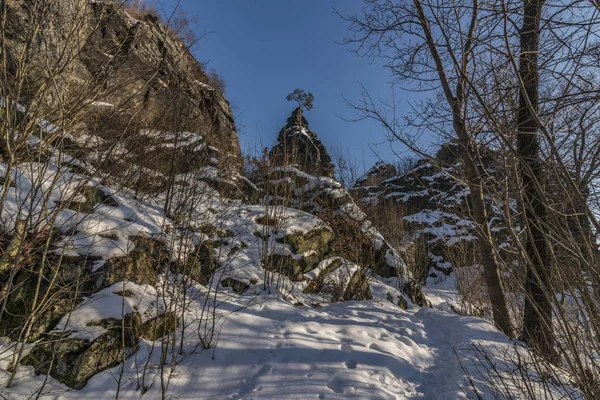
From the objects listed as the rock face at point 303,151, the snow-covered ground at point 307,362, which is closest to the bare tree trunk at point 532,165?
the snow-covered ground at point 307,362

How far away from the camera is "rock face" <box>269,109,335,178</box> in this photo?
21.1 ft

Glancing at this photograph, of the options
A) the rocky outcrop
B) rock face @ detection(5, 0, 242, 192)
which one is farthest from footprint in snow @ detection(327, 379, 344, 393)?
rock face @ detection(5, 0, 242, 192)

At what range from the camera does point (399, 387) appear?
242 cm

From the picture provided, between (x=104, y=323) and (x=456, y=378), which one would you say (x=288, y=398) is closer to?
(x=456, y=378)

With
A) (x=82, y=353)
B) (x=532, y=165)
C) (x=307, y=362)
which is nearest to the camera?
(x=532, y=165)

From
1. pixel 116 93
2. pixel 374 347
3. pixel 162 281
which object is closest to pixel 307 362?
pixel 374 347

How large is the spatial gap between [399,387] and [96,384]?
2.45m

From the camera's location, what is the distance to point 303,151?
14.2 m

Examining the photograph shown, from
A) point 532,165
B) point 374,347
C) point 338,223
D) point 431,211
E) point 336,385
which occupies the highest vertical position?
point 431,211

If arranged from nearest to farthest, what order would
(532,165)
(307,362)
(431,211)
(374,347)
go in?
(532,165) < (307,362) < (374,347) < (431,211)

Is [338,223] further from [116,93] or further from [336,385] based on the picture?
[116,93]

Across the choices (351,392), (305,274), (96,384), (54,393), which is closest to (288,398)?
(351,392)

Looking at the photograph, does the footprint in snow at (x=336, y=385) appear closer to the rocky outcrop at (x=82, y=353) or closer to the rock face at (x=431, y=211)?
the rocky outcrop at (x=82, y=353)

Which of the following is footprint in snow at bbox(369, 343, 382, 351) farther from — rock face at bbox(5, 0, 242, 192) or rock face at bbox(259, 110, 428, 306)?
rock face at bbox(5, 0, 242, 192)
